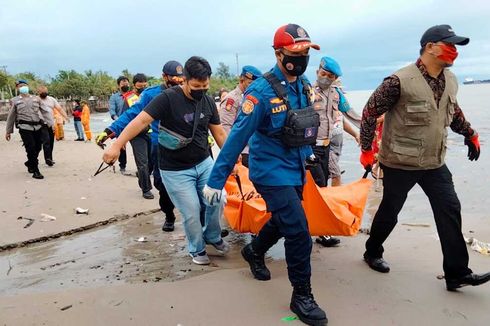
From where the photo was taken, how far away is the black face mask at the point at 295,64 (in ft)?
9.86

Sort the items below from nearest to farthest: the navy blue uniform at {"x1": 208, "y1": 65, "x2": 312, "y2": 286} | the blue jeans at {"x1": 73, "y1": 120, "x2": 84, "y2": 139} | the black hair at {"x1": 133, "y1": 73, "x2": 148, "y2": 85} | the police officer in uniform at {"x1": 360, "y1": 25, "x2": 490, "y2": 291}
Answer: the navy blue uniform at {"x1": 208, "y1": 65, "x2": 312, "y2": 286} → the police officer in uniform at {"x1": 360, "y1": 25, "x2": 490, "y2": 291} → the black hair at {"x1": 133, "y1": 73, "x2": 148, "y2": 85} → the blue jeans at {"x1": 73, "y1": 120, "x2": 84, "y2": 139}

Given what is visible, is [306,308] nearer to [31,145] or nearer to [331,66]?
[331,66]

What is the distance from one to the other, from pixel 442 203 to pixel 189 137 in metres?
2.11

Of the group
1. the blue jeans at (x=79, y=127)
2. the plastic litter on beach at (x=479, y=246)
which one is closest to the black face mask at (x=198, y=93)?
the plastic litter on beach at (x=479, y=246)

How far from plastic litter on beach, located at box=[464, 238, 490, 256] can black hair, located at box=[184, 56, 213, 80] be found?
3.05 meters

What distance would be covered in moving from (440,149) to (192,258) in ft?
7.74

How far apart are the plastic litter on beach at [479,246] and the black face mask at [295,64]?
8.61ft

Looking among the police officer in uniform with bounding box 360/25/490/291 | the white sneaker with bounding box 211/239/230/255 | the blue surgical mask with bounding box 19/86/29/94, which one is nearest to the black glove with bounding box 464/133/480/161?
the police officer in uniform with bounding box 360/25/490/291

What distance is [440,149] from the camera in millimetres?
3309

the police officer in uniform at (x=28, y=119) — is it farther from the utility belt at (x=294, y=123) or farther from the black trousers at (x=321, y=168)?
the utility belt at (x=294, y=123)

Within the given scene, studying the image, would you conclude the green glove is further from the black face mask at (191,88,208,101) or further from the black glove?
the black glove

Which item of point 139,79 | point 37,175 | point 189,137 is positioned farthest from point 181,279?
point 37,175

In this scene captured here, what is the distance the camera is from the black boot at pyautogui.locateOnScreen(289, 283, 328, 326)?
2844 millimetres

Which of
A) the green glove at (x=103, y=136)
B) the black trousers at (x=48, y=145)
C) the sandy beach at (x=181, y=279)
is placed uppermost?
the green glove at (x=103, y=136)
